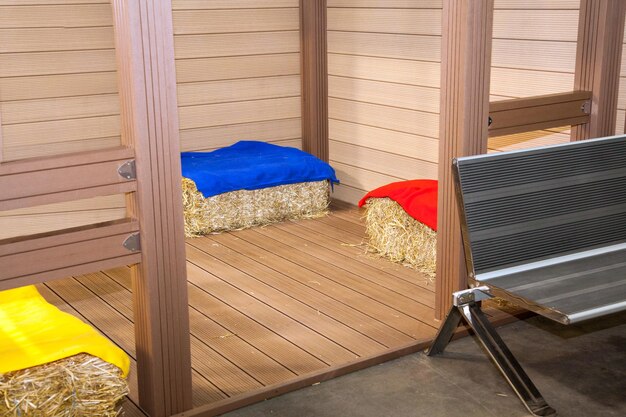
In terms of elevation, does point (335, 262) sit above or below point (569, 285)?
below

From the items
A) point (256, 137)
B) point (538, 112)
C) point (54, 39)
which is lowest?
point (256, 137)

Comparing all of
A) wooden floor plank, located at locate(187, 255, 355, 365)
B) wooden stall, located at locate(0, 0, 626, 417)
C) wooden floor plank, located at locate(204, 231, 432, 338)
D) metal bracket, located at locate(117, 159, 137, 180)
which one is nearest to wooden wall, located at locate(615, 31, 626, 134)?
wooden stall, located at locate(0, 0, 626, 417)

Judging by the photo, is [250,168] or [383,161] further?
[383,161]

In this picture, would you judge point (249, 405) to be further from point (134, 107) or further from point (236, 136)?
point (236, 136)

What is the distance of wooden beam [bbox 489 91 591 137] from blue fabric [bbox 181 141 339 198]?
1.74 m

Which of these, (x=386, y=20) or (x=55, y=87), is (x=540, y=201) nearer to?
(x=386, y=20)

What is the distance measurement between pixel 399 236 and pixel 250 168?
1.03 m

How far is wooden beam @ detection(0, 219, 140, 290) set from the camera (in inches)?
84.6

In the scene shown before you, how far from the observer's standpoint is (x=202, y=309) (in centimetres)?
342

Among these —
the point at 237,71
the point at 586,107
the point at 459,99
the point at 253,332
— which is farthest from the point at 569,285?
the point at 237,71

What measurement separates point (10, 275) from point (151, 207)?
0.41 metres

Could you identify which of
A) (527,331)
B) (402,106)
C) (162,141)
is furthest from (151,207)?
(402,106)

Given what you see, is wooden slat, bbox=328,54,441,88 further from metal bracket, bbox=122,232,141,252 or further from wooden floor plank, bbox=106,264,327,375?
metal bracket, bbox=122,232,141,252

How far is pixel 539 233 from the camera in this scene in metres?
2.77
